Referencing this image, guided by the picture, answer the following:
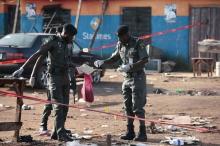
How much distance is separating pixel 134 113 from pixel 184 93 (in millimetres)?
6653

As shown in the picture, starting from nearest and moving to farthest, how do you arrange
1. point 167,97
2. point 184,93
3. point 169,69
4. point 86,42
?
point 167,97 < point 184,93 < point 169,69 < point 86,42

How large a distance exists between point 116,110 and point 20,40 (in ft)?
16.0

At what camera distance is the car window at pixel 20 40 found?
15.6 metres

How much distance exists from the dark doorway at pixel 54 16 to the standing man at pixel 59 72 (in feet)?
55.9

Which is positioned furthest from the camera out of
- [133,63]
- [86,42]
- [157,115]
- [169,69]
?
[86,42]

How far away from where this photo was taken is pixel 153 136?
9250 millimetres

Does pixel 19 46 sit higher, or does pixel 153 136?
pixel 19 46

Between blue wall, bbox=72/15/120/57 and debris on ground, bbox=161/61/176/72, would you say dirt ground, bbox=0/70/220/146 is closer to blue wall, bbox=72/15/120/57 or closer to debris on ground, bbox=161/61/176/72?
debris on ground, bbox=161/61/176/72

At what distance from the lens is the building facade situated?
23.2 m

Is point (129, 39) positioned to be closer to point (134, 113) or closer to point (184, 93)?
point (134, 113)

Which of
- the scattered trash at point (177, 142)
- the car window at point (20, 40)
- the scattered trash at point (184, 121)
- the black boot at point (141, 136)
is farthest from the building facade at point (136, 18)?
the scattered trash at point (177, 142)

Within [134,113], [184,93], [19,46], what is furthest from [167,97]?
[134,113]

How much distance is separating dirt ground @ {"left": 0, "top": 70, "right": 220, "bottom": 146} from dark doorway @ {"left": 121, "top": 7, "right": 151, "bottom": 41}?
19.1 feet

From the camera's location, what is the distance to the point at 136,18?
962 inches
